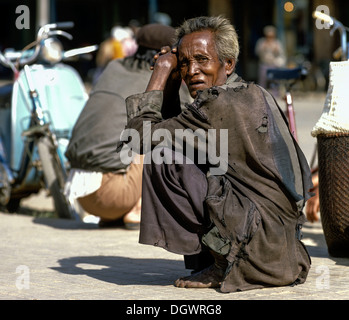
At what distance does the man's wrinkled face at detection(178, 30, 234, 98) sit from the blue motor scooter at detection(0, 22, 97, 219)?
3.34 m

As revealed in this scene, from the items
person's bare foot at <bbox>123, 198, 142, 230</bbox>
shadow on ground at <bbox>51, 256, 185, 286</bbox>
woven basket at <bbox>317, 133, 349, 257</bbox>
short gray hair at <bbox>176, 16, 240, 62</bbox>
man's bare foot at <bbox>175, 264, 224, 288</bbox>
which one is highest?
short gray hair at <bbox>176, 16, 240, 62</bbox>

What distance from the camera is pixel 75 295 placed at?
13.9 feet

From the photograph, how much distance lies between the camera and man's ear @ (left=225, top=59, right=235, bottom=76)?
4.39 meters

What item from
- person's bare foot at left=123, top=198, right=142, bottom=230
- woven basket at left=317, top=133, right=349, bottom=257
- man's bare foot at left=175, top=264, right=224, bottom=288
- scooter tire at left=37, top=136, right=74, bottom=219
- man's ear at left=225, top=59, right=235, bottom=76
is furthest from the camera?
scooter tire at left=37, top=136, right=74, bottom=219

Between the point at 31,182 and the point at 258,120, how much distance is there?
4.24 metres

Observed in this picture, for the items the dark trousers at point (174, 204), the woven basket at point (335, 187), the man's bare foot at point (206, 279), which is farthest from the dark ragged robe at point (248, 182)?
the woven basket at point (335, 187)

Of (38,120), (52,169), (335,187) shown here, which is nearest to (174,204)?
(335,187)

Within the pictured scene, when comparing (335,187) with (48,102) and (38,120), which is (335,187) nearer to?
(38,120)

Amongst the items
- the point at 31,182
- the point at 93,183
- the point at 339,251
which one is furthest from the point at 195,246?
the point at 31,182

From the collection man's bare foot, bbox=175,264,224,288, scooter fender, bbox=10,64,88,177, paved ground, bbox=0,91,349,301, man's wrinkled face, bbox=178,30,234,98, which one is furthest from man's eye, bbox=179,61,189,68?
scooter fender, bbox=10,64,88,177

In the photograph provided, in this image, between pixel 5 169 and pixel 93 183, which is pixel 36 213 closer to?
pixel 5 169

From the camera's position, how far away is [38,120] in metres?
7.62

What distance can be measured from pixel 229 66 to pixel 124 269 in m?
1.49

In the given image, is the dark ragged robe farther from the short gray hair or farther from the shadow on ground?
the shadow on ground
